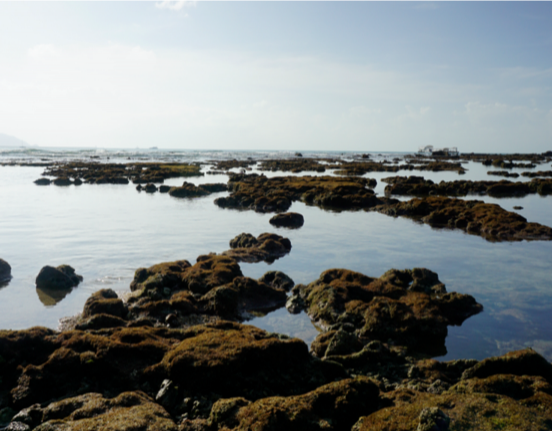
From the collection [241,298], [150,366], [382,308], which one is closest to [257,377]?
[150,366]

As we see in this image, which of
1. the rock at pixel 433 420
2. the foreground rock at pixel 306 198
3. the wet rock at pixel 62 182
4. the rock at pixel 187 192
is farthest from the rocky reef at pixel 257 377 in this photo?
the wet rock at pixel 62 182

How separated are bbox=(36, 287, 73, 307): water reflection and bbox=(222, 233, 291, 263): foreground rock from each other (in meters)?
6.34

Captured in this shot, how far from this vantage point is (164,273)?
43.2 ft

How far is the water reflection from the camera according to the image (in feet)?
39.7

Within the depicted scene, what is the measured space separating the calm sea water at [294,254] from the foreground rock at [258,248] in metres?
0.57

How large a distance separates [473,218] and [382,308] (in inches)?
721

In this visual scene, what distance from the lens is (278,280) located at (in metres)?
13.6

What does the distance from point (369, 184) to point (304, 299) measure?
38.3 m

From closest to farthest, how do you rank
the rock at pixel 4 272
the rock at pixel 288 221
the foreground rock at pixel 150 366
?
the foreground rock at pixel 150 366 → the rock at pixel 4 272 → the rock at pixel 288 221

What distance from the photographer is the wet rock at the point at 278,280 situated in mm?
13393

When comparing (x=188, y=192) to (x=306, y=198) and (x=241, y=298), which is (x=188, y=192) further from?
(x=241, y=298)

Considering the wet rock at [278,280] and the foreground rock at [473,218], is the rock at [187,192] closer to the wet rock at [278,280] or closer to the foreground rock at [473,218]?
the foreground rock at [473,218]

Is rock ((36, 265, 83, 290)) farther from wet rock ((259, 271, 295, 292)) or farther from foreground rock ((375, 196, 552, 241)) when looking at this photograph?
foreground rock ((375, 196, 552, 241))

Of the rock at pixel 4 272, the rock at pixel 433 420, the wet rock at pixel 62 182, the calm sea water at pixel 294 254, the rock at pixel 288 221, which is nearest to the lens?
the rock at pixel 433 420
